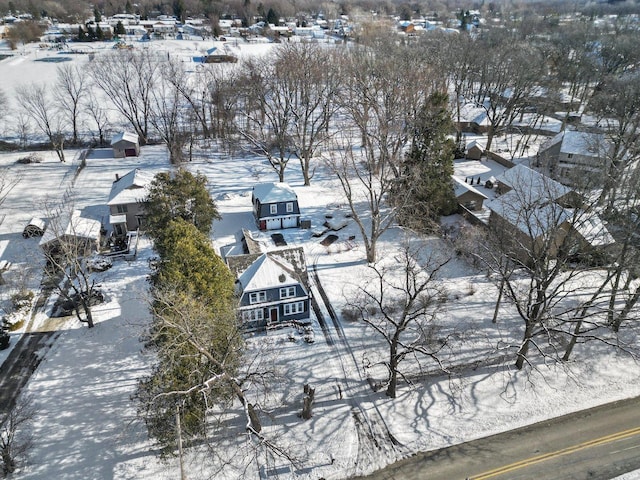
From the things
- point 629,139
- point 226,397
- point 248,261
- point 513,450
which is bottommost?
point 513,450

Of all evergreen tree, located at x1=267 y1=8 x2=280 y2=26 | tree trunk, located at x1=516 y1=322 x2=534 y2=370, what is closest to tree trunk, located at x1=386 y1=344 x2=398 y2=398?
tree trunk, located at x1=516 y1=322 x2=534 y2=370

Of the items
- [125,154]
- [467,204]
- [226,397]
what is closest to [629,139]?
[467,204]

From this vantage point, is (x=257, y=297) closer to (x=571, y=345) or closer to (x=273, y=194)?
(x=273, y=194)

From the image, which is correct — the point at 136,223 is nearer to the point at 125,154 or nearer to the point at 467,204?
the point at 125,154

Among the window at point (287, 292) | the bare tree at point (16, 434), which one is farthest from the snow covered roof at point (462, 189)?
the bare tree at point (16, 434)

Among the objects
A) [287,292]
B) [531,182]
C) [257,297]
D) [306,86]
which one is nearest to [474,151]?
[531,182]

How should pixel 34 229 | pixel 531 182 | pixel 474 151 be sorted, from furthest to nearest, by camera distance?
1. pixel 474 151
2. pixel 34 229
3. pixel 531 182

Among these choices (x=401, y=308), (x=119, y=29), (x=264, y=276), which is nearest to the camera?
(x=264, y=276)
